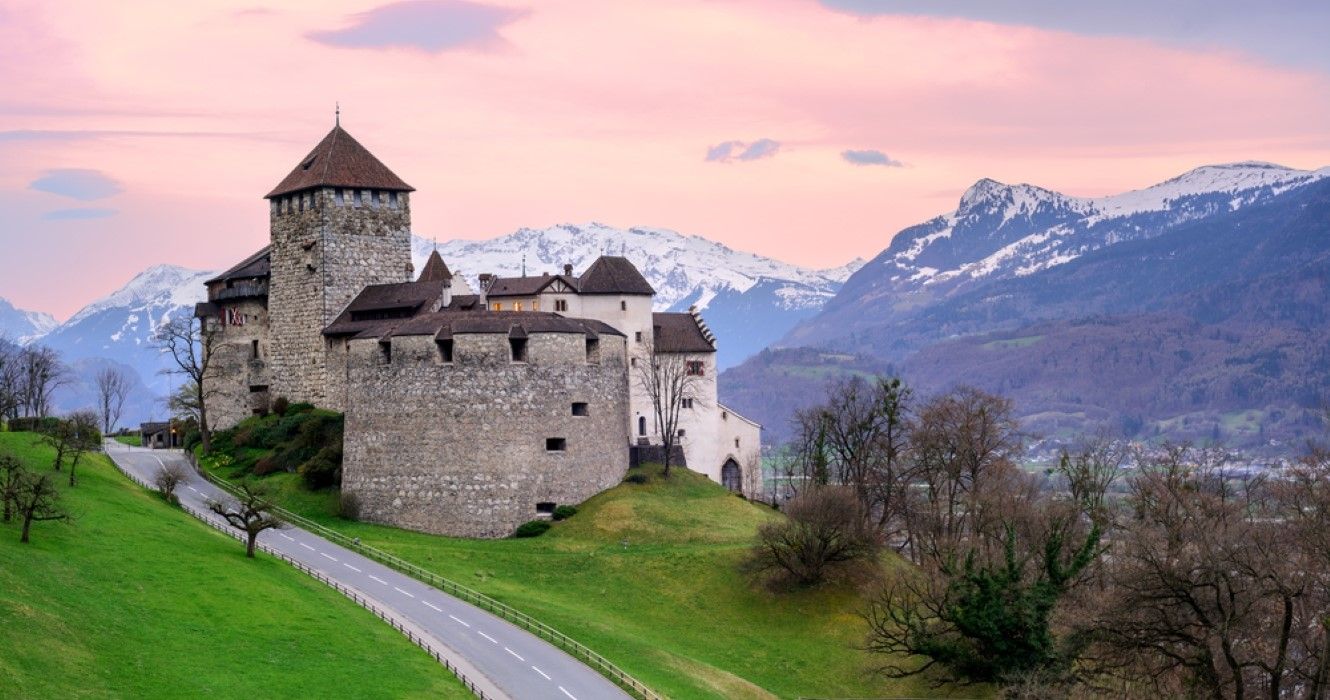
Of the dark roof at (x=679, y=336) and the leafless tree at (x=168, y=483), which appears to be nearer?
the leafless tree at (x=168, y=483)

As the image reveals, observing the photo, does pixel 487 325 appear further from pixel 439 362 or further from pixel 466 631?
pixel 466 631

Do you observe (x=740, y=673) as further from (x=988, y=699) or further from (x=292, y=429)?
(x=292, y=429)

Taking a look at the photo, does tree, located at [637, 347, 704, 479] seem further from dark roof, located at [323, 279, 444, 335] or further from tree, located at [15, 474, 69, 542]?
tree, located at [15, 474, 69, 542]

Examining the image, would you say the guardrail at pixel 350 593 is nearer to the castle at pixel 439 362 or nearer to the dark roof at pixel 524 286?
the castle at pixel 439 362

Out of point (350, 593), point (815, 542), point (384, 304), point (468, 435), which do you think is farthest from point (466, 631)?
point (384, 304)

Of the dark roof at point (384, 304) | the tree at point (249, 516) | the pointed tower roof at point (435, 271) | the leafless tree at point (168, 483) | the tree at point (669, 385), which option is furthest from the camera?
the pointed tower roof at point (435, 271)

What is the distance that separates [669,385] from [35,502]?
55207 mm

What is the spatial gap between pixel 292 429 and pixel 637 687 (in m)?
55.1

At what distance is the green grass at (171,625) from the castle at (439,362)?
70.7 ft

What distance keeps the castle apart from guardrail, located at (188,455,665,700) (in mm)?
6105

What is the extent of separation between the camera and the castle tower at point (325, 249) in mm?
117000

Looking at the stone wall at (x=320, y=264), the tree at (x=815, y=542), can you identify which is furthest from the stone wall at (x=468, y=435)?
the tree at (x=815, y=542)

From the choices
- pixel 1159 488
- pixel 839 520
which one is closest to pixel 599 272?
pixel 839 520

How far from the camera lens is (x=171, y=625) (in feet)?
202
